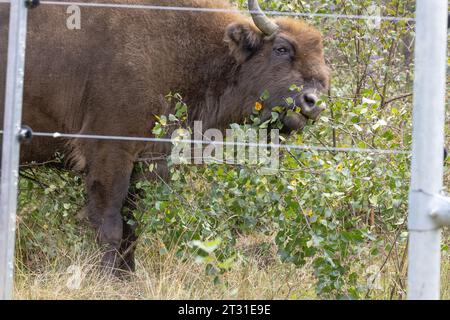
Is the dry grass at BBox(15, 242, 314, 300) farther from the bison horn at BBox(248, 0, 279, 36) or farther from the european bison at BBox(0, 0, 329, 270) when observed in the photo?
the bison horn at BBox(248, 0, 279, 36)

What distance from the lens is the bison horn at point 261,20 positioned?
573cm

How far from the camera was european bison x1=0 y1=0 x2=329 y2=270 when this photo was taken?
18.2 ft

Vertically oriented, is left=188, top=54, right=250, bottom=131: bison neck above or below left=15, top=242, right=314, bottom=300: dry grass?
above

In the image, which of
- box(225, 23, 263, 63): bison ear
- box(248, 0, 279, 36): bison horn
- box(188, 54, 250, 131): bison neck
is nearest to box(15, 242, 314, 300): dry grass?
box(188, 54, 250, 131): bison neck

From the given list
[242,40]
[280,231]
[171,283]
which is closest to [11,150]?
[171,283]

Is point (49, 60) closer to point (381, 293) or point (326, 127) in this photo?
point (326, 127)

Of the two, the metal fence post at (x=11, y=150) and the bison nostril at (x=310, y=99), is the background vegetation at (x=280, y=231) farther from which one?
the metal fence post at (x=11, y=150)

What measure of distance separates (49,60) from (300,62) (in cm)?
189

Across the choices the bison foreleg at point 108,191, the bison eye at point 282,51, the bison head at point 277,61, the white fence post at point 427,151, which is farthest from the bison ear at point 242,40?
the white fence post at point 427,151

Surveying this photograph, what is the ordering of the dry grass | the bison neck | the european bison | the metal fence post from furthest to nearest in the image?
the bison neck → the european bison → the dry grass → the metal fence post

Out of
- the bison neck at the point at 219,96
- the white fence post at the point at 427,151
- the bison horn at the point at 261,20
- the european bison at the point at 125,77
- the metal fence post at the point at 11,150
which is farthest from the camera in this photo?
the bison neck at the point at 219,96

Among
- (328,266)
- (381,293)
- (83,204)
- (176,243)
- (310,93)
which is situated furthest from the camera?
(83,204)

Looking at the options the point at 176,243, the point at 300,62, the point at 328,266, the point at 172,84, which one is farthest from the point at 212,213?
the point at 300,62
